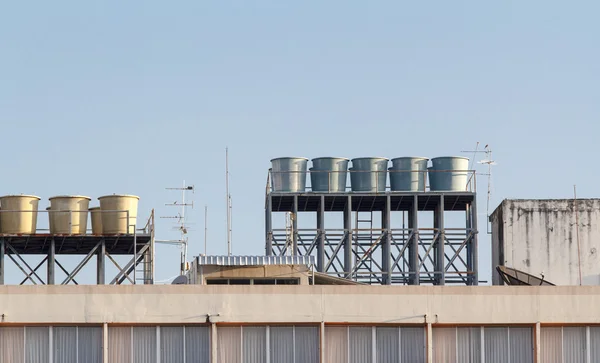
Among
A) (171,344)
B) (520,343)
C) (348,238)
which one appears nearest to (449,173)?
(348,238)

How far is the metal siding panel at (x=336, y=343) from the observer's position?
48.3m

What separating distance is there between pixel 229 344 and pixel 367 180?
31.4 metres

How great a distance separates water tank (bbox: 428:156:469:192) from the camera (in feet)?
256

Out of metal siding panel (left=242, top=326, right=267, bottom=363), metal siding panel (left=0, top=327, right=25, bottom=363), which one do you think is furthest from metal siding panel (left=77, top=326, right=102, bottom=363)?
metal siding panel (left=242, top=326, right=267, bottom=363)

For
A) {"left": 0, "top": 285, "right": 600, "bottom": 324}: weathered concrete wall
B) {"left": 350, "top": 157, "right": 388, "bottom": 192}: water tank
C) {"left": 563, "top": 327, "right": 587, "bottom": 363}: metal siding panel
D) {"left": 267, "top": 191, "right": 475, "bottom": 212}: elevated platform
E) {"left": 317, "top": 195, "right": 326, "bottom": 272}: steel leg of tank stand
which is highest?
{"left": 350, "top": 157, "right": 388, "bottom": 192}: water tank

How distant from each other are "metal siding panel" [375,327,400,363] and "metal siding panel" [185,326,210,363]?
6014 millimetres

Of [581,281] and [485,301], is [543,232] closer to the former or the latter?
[581,281]

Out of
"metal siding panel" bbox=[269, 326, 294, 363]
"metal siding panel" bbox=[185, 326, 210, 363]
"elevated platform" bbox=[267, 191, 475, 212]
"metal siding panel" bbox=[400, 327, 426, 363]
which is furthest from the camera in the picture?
"elevated platform" bbox=[267, 191, 475, 212]

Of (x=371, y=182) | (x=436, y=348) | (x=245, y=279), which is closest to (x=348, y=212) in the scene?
(x=371, y=182)

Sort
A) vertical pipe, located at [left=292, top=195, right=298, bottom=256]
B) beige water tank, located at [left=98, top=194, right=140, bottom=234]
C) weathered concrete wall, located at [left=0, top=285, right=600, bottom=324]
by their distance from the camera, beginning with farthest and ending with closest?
vertical pipe, located at [left=292, top=195, right=298, bottom=256] → beige water tank, located at [left=98, top=194, right=140, bottom=234] → weathered concrete wall, located at [left=0, top=285, right=600, bottom=324]

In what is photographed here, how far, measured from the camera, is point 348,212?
79000 millimetres

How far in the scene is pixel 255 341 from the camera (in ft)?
159

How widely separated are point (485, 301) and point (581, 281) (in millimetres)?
23717

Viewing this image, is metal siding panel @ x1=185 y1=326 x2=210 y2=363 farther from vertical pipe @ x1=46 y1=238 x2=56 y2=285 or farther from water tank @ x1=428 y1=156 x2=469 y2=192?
water tank @ x1=428 y1=156 x2=469 y2=192
